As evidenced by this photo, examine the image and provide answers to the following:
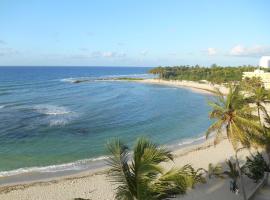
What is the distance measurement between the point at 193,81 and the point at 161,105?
65.3 meters

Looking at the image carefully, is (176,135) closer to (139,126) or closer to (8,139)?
(139,126)

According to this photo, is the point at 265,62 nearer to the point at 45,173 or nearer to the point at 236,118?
the point at 45,173

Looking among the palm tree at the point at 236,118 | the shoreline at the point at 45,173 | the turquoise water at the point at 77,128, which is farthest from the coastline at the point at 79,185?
the palm tree at the point at 236,118

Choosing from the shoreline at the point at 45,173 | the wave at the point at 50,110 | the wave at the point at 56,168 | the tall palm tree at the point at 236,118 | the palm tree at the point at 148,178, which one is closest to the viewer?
the palm tree at the point at 148,178

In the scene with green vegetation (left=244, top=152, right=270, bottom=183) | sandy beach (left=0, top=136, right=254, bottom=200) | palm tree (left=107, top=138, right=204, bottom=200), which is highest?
palm tree (left=107, top=138, right=204, bottom=200)

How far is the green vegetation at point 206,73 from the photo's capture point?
4461 inches

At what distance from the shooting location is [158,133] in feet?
138

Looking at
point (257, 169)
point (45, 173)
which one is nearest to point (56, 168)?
point (45, 173)

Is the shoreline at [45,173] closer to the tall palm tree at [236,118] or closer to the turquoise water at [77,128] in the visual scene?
the turquoise water at [77,128]

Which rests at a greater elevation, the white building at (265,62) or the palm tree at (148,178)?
the white building at (265,62)

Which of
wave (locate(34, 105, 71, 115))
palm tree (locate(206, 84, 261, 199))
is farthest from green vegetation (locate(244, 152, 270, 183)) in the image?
wave (locate(34, 105, 71, 115))

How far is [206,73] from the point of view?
133000mm

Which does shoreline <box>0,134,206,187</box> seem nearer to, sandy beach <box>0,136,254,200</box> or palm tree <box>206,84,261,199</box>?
sandy beach <box>0,136,254,200</box>

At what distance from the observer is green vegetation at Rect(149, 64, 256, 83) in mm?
113312
